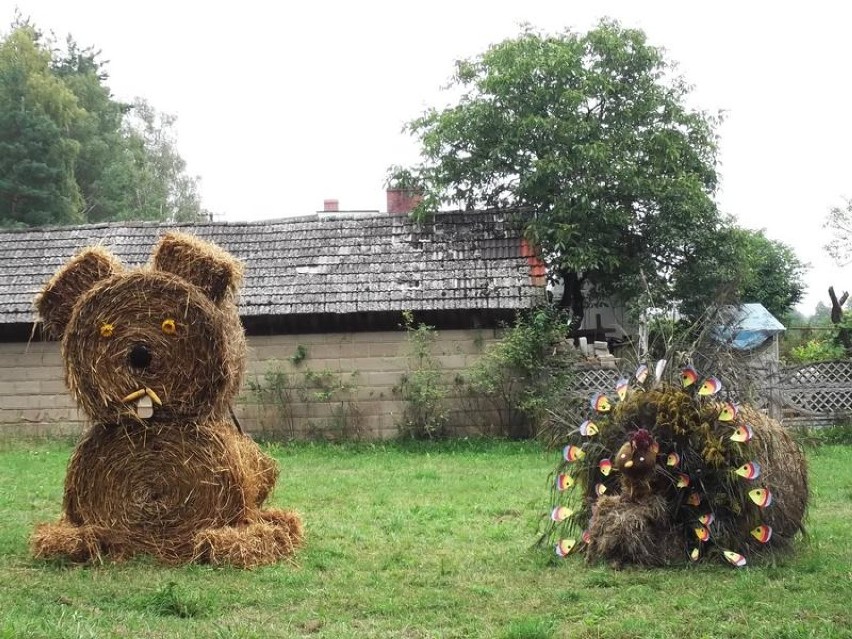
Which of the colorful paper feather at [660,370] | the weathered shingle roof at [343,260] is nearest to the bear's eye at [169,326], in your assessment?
the colorful paper feather at [660,370]

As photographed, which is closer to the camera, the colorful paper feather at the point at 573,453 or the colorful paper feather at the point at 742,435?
the colorful paper feather at the point at 742,435

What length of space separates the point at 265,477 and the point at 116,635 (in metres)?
2.89

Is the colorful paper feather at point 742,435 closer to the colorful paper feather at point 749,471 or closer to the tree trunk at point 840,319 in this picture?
the colorful paper feather at point 749,471

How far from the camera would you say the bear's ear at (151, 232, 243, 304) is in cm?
761

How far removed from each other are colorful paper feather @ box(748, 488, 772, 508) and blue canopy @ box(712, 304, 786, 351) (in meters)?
1.28

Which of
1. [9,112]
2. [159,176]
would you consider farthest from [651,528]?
[159,176]

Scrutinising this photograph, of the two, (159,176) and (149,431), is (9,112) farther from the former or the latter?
(149,431)

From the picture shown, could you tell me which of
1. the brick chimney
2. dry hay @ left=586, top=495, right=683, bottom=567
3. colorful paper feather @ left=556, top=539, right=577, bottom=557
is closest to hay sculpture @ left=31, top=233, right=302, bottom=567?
colorful paper feather @ left=556, top=539, right=577, bottom=557

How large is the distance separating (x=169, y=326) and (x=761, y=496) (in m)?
4.52

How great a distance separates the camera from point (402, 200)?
2161cm

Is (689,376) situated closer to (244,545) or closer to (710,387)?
(710,387)

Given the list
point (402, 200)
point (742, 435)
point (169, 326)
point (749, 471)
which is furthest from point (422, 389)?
point (749, 471)

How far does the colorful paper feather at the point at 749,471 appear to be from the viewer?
6836 millimetres

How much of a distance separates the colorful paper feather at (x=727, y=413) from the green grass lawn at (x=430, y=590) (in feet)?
3.45
